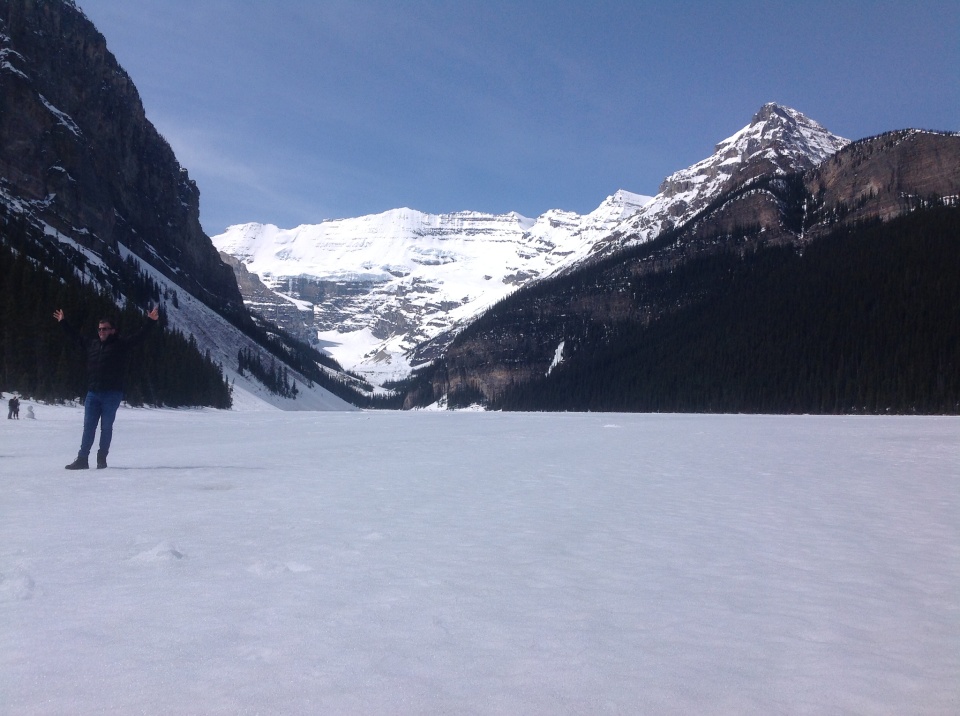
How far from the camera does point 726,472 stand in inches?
543

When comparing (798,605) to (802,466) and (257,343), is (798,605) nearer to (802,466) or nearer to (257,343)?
(802,466)

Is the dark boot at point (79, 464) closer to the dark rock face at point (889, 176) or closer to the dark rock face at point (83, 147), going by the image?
the dark rock face at point (83, 147)

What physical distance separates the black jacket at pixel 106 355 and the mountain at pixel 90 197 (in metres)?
48.0

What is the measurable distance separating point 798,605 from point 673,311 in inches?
5753

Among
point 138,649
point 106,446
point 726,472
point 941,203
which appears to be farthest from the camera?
point 941,203

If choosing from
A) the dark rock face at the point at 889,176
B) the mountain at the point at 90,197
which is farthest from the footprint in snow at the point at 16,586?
the dark rock face at the point at 889,176

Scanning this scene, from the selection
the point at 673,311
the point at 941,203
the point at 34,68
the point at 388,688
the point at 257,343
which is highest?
the point at 34,68

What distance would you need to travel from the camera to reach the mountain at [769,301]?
285ft

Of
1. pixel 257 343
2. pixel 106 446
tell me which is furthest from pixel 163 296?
pixel 106 446

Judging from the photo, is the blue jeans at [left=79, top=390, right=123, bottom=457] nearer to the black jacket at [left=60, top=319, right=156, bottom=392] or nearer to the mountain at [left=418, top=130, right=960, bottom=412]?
the black jacket at [left=60, top=319, right=156, bottom=392]

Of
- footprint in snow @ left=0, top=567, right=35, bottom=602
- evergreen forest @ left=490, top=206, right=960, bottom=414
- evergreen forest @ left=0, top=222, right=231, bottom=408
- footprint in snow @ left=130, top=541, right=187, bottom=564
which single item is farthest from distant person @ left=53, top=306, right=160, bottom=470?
evergreen forest @ left=490, top=206, right=960, bottom=414

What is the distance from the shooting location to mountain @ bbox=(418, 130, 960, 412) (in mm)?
86750

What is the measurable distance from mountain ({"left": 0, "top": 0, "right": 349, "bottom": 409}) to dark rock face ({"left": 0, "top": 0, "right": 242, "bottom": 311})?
203mm

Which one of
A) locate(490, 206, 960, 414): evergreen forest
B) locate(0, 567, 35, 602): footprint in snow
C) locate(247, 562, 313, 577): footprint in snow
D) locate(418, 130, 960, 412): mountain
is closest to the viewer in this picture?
locate(0, 567, 35, 602): footprint in snow
